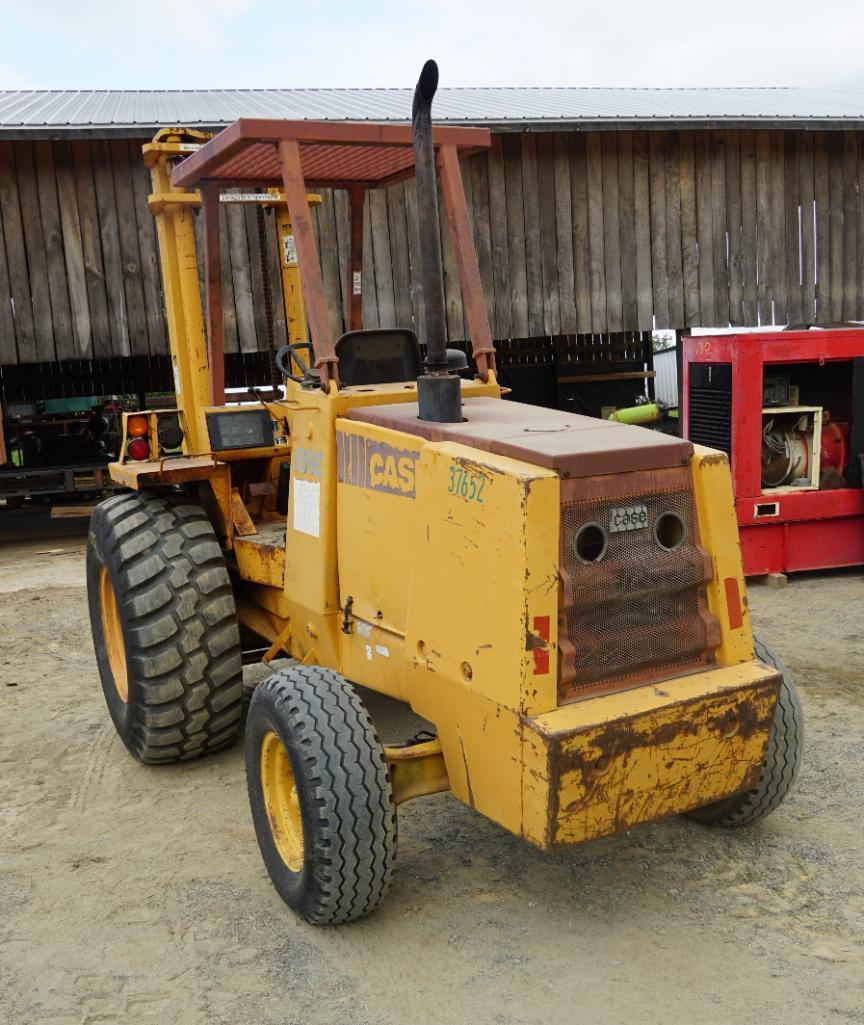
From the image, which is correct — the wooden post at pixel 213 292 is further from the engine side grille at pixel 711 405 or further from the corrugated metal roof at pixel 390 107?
the corrugated metal roof at pixel 390 107

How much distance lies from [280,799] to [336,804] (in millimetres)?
515

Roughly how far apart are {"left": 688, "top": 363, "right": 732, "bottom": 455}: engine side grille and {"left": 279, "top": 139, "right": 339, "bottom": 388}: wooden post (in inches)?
189

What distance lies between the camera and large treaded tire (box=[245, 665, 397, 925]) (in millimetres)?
3416

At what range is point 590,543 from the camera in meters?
3.35

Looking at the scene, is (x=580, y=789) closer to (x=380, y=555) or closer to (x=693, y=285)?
(x=380, y=555)

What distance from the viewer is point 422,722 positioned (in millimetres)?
5504

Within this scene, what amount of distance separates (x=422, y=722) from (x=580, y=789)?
2.38 meters

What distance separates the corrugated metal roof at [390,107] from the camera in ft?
38.0

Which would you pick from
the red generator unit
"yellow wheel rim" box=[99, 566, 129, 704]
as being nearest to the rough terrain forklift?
"yellow wheel rim" box=[99, 566, 129, 704]

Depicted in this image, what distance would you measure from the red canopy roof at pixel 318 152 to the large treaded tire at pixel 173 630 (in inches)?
62.4

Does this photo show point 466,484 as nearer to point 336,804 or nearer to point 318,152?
point 336,804

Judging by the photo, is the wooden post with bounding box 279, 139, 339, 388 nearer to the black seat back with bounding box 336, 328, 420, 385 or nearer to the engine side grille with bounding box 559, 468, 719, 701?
the black seat back with bounding box 336, 328, 420, 385

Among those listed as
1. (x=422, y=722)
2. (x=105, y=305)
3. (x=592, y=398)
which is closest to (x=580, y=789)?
(x=422, y=722)

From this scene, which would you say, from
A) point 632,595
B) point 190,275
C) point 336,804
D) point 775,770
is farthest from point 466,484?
point 190,275
